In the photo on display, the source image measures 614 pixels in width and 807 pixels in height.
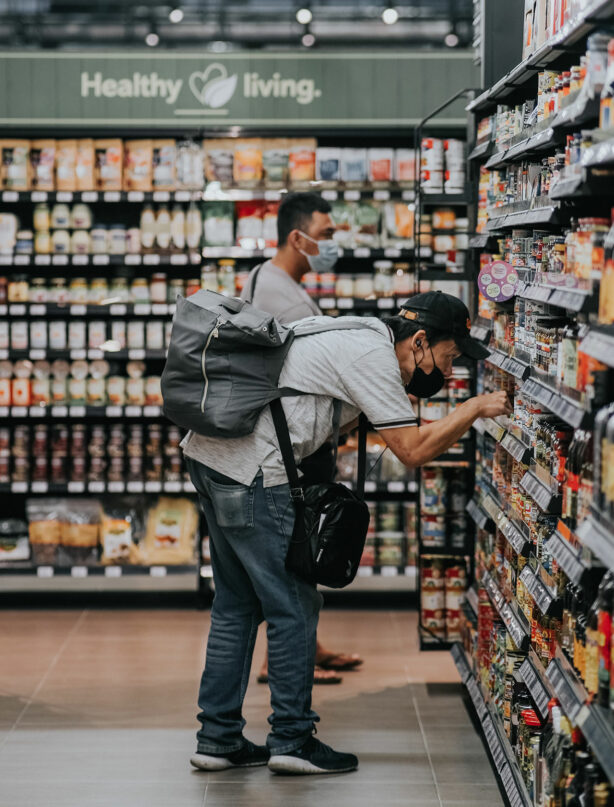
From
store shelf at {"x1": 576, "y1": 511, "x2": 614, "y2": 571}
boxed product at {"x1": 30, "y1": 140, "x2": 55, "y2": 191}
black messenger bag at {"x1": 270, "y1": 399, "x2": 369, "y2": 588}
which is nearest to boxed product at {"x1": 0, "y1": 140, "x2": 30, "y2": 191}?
boxed product at {"x1": 30, "y1": 140, "x2": 55, "y2": 191}

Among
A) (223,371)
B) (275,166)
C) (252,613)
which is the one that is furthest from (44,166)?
(252,613)

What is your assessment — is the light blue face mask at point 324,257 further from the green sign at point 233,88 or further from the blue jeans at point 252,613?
the blue jeans at point 252,613

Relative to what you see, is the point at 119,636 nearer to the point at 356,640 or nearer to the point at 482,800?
the point at 356,640

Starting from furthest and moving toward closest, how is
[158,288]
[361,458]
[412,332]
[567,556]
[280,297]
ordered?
[158,288]
[280,297]
[361,458]
[412,332]
[567,556]

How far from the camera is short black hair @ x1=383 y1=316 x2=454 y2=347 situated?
366 centimetres

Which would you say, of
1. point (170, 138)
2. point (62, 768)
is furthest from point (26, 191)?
point (62, 768)

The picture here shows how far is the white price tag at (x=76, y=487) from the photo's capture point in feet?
20.9

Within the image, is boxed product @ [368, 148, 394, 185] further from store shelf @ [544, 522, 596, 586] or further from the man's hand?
store shelf @ [544, 522, 596, 586]

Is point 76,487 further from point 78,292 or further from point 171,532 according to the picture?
point 78,292

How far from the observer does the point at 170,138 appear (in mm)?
6578

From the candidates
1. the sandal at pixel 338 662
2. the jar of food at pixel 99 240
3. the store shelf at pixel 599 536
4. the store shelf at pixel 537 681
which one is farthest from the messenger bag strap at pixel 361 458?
the jar of food at pixel 99 240

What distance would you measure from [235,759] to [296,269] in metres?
2.08

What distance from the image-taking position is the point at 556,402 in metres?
2.86

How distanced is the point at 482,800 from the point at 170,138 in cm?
418
